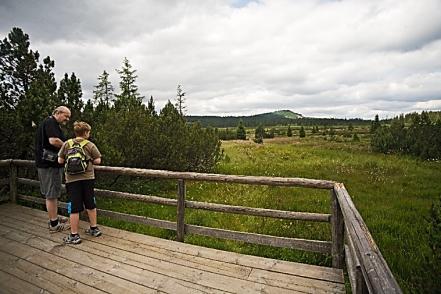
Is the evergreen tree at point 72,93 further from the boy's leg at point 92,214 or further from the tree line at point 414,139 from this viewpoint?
the tree line at point 414,139

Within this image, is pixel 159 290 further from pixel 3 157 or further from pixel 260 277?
pixel 3 157

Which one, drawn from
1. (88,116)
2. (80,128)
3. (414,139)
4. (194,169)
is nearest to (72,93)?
(88,116)

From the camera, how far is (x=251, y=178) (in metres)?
4.09

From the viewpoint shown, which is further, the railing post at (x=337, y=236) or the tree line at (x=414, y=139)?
the tree line at (x=414, y=139)

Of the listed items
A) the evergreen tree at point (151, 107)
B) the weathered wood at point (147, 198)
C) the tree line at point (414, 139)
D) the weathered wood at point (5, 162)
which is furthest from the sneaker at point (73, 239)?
the tree line at point (414, 139)

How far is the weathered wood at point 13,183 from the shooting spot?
655cm

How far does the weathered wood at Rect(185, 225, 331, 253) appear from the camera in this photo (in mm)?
3762

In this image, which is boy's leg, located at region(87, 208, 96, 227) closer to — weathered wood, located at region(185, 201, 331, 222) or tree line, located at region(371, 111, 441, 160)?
weathered wood, located at region(185, 201, 331, 222)

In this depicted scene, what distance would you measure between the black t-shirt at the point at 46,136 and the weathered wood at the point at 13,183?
8.01 feet

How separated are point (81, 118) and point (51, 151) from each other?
9.95ft

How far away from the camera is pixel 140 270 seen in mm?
3539

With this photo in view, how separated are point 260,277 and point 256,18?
17.9 meters

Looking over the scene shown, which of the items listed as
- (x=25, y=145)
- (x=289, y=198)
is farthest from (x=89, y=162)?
(x=289, y=198)

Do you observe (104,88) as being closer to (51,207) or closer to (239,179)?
(51,207)
